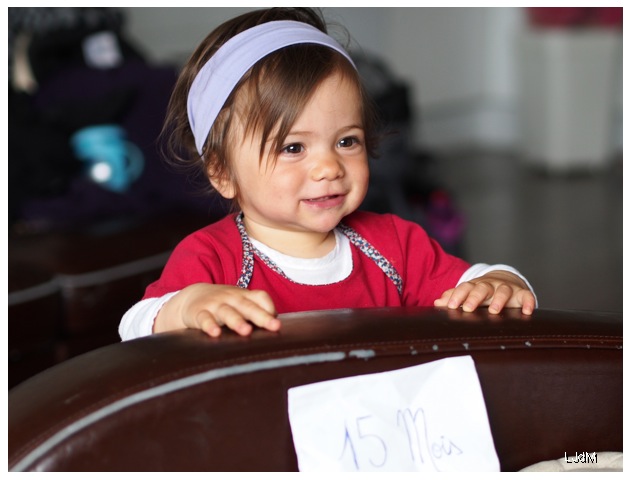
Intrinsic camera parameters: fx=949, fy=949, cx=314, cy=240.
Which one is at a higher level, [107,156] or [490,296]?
[107,156]

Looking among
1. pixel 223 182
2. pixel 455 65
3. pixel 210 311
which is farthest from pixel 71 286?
pixel 455 65

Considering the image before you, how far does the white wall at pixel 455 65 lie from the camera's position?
534cm

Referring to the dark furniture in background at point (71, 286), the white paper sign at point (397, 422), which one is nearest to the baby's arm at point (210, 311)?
the white paper sign at point (397, 422)

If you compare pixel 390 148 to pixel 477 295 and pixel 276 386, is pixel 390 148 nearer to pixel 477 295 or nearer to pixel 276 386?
pixel 477 295

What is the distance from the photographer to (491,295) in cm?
116

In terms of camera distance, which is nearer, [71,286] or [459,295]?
[459,295]

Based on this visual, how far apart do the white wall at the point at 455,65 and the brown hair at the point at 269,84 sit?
3.78m

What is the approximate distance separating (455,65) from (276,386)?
483cm

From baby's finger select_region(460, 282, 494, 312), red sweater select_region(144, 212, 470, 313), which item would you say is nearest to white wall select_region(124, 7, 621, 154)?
red sweater select_region(144, 212, 470, 313)

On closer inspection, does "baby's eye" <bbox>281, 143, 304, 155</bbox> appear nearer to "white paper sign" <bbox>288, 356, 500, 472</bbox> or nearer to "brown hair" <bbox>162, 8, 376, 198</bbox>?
"brown hair" <bbox>162, 8, 376, 198</bbox>

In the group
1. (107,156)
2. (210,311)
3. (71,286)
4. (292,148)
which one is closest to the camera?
(210,311)

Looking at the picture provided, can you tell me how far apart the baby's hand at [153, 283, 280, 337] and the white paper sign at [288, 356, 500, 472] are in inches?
3.9
